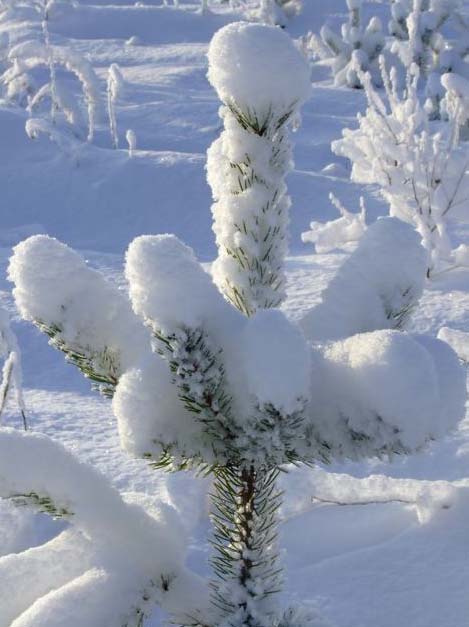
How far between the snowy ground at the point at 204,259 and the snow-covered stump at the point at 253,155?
329 mm

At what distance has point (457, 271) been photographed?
12.1 feet

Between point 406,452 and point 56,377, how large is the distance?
2.36 metres

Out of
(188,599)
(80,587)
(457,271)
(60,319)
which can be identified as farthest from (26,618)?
(457,271)

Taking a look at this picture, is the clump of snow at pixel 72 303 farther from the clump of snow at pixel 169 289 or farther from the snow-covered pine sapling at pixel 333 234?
the snow-covered pine sapling at pixel 333 234

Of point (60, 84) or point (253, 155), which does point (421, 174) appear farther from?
point (60, 84)

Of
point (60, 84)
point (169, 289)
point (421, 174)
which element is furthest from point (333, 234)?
point (60, 84)

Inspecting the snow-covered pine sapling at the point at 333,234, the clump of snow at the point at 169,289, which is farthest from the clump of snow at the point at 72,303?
the snow-covered pine sapling at the point at 333,234

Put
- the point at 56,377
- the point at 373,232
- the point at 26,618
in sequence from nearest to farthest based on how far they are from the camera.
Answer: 1. the point at 26,618
2. the point at 373,232
3. the point at 56,377

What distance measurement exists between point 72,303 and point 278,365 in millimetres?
284

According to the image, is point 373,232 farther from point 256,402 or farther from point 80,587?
point 80,587

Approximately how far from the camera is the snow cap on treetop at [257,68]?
985mm

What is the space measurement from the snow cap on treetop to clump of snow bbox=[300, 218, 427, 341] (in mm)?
227

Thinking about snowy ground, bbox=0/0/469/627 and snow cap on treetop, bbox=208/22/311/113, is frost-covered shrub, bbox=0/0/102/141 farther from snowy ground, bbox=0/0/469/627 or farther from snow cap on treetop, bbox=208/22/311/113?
snow cap on treetop, bbox=208/22/311/113

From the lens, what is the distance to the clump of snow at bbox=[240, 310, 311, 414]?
84 cm
